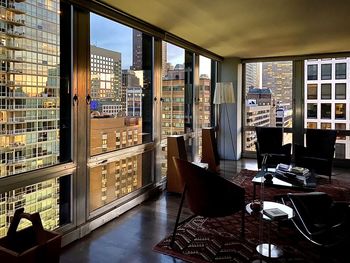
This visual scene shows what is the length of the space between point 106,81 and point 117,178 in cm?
125

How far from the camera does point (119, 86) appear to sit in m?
3.91

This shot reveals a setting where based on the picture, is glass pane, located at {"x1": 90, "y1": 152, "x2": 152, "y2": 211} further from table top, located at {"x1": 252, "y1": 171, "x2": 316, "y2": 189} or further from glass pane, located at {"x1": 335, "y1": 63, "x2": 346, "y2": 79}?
glass pane, located at {"x1": 335, "y1": 63, "x2": 346, "y2": 79}

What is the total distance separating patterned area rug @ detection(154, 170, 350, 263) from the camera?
8.77ft

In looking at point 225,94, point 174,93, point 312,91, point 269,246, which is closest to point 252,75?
point 312,91

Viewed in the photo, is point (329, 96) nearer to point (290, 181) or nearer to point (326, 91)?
point (326, 91)

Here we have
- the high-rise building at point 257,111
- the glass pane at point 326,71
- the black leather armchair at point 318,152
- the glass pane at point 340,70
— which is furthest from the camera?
the high-rise building at point 257,111

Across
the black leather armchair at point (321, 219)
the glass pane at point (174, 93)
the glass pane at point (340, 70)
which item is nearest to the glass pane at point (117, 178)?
the glass pane at point (174, 93)

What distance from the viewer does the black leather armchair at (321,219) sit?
90.3 inches

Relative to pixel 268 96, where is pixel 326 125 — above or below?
below

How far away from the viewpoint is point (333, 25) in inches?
165

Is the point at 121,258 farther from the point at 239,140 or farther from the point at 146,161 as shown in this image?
the point at 239,140

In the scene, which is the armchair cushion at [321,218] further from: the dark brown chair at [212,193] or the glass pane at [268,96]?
the glass pane at [268,96]

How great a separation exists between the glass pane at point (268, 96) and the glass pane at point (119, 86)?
12.6ft

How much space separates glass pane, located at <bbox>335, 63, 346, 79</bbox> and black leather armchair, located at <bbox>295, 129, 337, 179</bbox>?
1.87m
